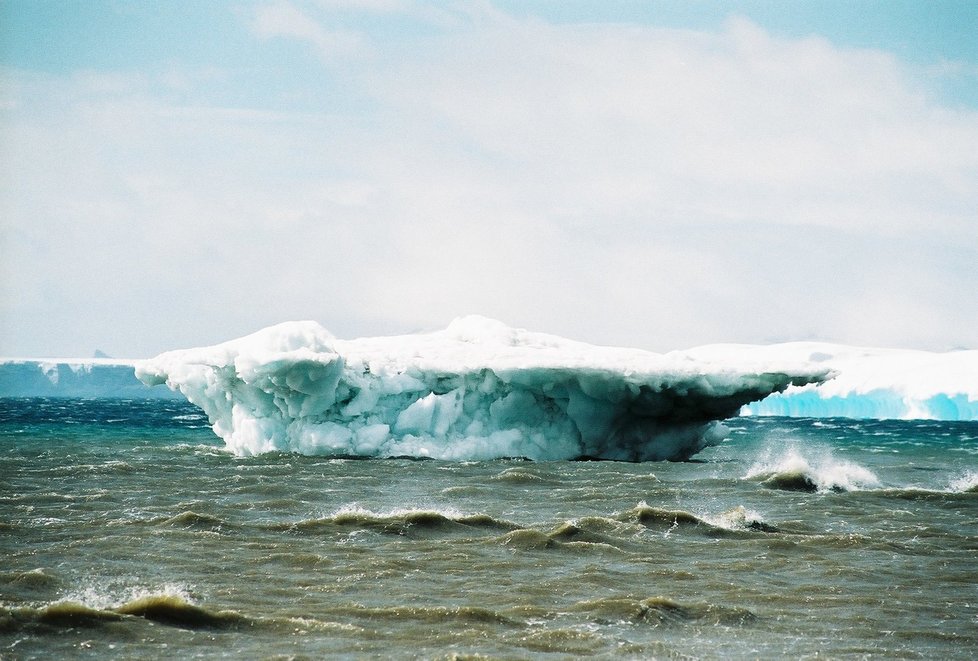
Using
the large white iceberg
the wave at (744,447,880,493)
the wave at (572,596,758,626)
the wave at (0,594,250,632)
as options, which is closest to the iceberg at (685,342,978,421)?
the large white iceberg

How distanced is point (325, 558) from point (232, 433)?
1333cm

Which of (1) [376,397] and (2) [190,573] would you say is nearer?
(2) [190,573]

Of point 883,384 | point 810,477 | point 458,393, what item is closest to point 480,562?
point 810,477

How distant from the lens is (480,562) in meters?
12.4

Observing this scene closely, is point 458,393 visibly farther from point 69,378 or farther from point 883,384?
point 69,378

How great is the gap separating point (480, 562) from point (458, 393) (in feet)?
35.3

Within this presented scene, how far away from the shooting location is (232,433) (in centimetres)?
2512

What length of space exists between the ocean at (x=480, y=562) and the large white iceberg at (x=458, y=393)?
5.13 ft

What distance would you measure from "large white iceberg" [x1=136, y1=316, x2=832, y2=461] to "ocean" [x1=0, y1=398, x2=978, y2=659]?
1.56 metres

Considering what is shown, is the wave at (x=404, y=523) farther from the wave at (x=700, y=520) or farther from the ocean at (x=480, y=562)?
the wave at (x=700, y=520)

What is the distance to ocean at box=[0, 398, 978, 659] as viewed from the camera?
935cm

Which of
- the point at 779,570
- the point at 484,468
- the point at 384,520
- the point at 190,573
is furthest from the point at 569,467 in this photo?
the point at 190,573

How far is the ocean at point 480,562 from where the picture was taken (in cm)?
935

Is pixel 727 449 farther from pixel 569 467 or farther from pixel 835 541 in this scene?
pixel 835 541
